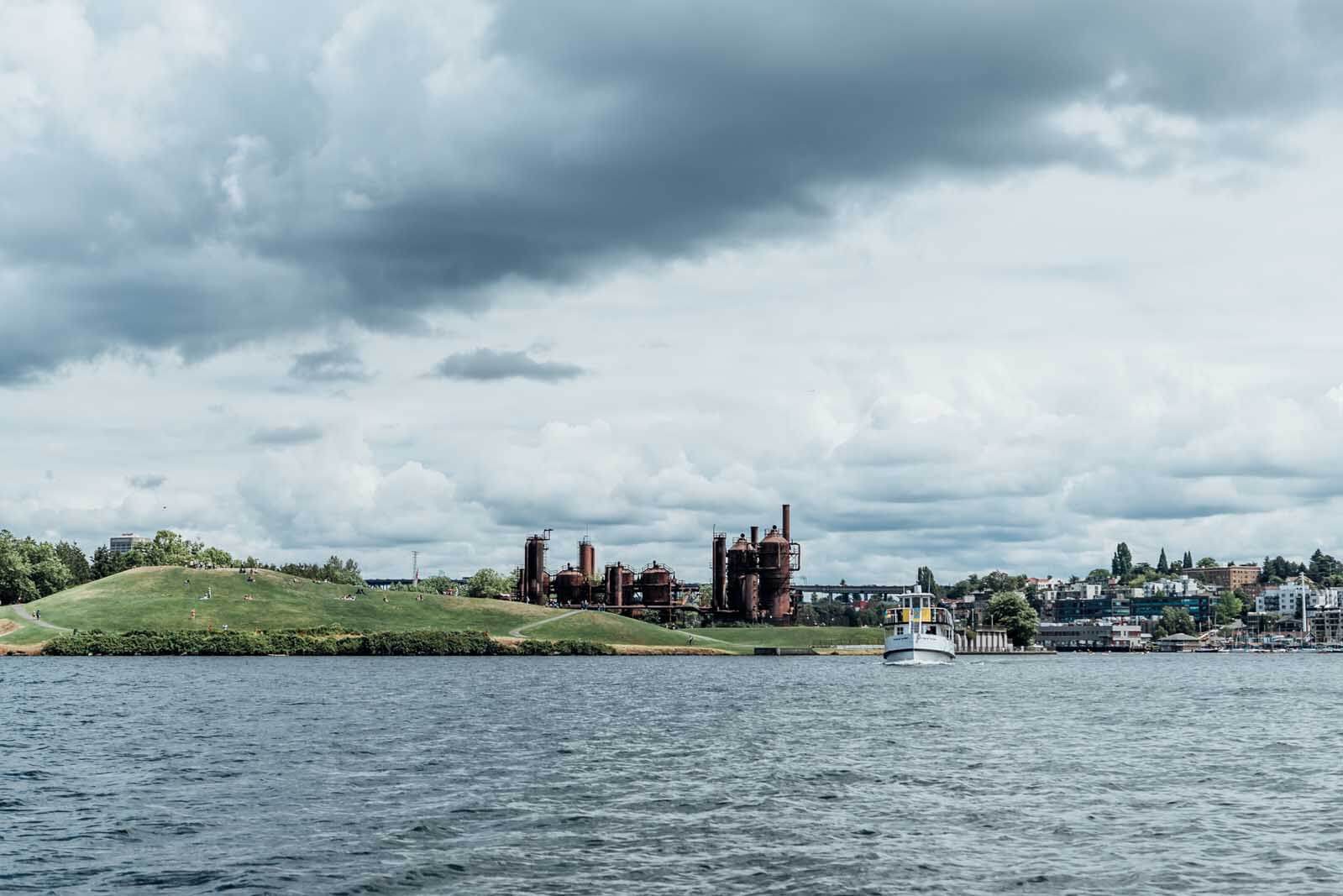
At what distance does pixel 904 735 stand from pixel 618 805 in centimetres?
3163

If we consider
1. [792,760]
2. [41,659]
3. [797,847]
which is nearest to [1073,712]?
[792,760]

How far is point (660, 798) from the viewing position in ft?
160

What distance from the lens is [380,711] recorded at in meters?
90.6

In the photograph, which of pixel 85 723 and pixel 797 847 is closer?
pixel 797 847

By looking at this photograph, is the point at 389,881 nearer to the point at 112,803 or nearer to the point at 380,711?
the point at 112,803

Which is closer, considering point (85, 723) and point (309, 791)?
point (309, 791)

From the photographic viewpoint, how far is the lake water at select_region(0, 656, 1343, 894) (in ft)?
116

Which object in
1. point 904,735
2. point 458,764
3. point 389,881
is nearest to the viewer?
point 389,881

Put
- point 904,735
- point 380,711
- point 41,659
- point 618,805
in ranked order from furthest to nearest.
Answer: point 41,659 < point 380,711 < point 904,735 < point 618,805

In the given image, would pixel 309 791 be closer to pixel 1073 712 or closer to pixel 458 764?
pixel 458 764

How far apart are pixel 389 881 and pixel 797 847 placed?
12.6 m

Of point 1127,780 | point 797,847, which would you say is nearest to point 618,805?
point 797,847

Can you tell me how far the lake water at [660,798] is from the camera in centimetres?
3534

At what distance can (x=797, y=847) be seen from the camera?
3900 centimetres
